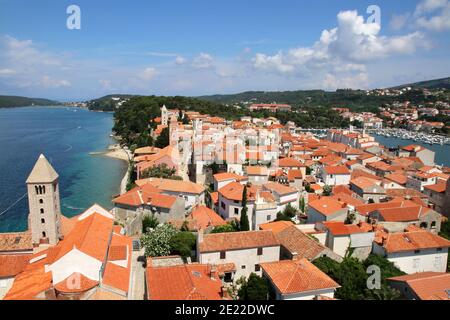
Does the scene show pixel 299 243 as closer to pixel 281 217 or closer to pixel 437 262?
pixel 281 217

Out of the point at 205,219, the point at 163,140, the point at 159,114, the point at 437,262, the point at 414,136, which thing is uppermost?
the point at 159,114

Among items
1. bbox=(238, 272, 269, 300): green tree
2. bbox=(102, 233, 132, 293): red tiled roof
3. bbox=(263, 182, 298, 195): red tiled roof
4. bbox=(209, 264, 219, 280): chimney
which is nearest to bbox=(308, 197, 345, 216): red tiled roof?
bbox=(263, 182, 298, 195): red tiled roof

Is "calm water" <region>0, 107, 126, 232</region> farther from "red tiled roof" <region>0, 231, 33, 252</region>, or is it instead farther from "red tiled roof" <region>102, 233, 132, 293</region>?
"red tiled roof" <region>102, 233, 132, 293</region>

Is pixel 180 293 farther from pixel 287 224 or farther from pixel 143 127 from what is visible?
pixel 143 127

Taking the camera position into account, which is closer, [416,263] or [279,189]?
[416,263]

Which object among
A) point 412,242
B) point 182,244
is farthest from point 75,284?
point 412,242

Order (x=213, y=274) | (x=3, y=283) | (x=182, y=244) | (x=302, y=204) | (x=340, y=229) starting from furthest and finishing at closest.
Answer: (x=302, y=204), (x=340, y=229), (x=182, y=244), (x=3, y=283), (x=213, y=274)
